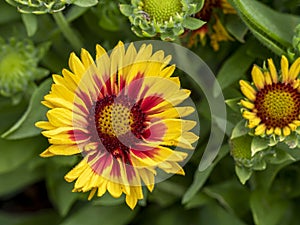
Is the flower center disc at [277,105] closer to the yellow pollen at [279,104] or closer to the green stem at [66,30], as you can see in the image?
the yellow pollen at [279,104]

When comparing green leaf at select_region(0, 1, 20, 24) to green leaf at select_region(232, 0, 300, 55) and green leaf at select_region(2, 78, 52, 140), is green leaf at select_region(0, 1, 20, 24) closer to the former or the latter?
green leaf at select_region(2, 78, 52, 140)

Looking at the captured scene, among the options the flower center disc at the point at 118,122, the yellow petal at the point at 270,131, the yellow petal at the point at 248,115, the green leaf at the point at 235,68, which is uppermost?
the flower center disc at the point at 118,122

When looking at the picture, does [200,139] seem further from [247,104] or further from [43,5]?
[43,5]

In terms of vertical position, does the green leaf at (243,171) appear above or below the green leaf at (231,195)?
above

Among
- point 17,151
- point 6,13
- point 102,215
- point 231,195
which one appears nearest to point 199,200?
point 231,195

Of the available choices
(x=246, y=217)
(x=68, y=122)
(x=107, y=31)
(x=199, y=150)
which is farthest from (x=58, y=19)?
(x=246, y=217)

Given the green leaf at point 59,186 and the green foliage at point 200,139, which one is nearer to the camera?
the green foliage at point 200,139

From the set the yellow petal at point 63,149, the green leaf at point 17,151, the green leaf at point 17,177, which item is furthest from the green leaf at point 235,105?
the green leaf at point 17,177
